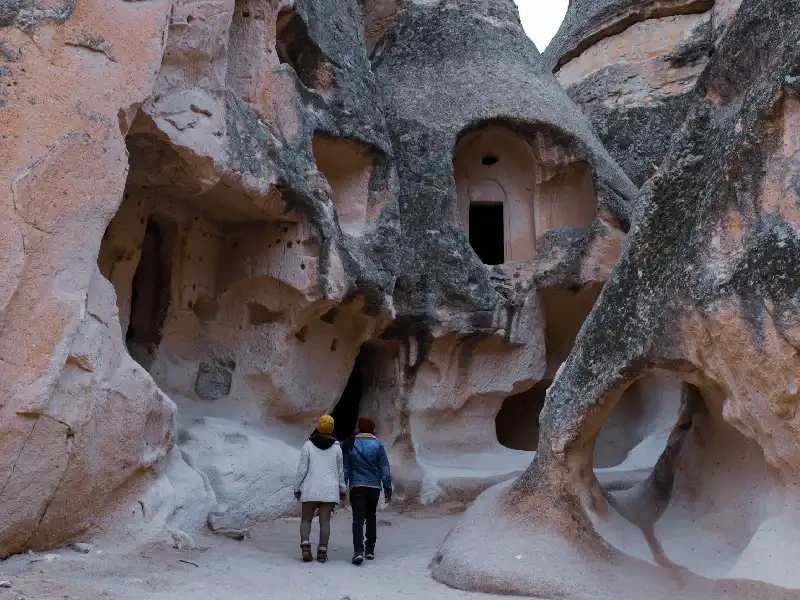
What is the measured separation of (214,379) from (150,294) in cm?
83

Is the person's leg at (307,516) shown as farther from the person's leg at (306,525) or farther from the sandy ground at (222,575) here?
the sandy ground at (222,575)

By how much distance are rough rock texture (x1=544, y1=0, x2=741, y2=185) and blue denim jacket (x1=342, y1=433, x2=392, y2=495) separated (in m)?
5.97

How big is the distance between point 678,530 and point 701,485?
0.98 feet

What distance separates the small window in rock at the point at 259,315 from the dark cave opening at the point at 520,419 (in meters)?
3.56

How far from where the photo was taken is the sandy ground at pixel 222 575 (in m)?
3.87

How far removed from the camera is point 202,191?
6.00 meters

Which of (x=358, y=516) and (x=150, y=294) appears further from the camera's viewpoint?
(x=150, y=294)

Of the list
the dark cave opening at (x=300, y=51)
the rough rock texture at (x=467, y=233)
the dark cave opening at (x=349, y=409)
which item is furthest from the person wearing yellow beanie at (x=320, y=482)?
the dark cave opening at (x=349, y=409)

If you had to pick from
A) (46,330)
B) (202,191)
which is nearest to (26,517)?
(46,330)

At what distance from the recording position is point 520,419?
9805 millimetres

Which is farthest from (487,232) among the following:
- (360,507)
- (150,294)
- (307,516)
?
(307,516)

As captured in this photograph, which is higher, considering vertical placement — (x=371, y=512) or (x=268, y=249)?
(x=268, y=249)

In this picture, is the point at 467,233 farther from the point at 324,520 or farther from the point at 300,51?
the point at 324,520

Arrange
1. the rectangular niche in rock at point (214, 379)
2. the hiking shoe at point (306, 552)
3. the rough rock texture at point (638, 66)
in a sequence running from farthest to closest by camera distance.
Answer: the rough rock texture at point (638, 66) → the rectangular niche in rock at point (214, 379) → the hiking shoe at point (306, 552)
